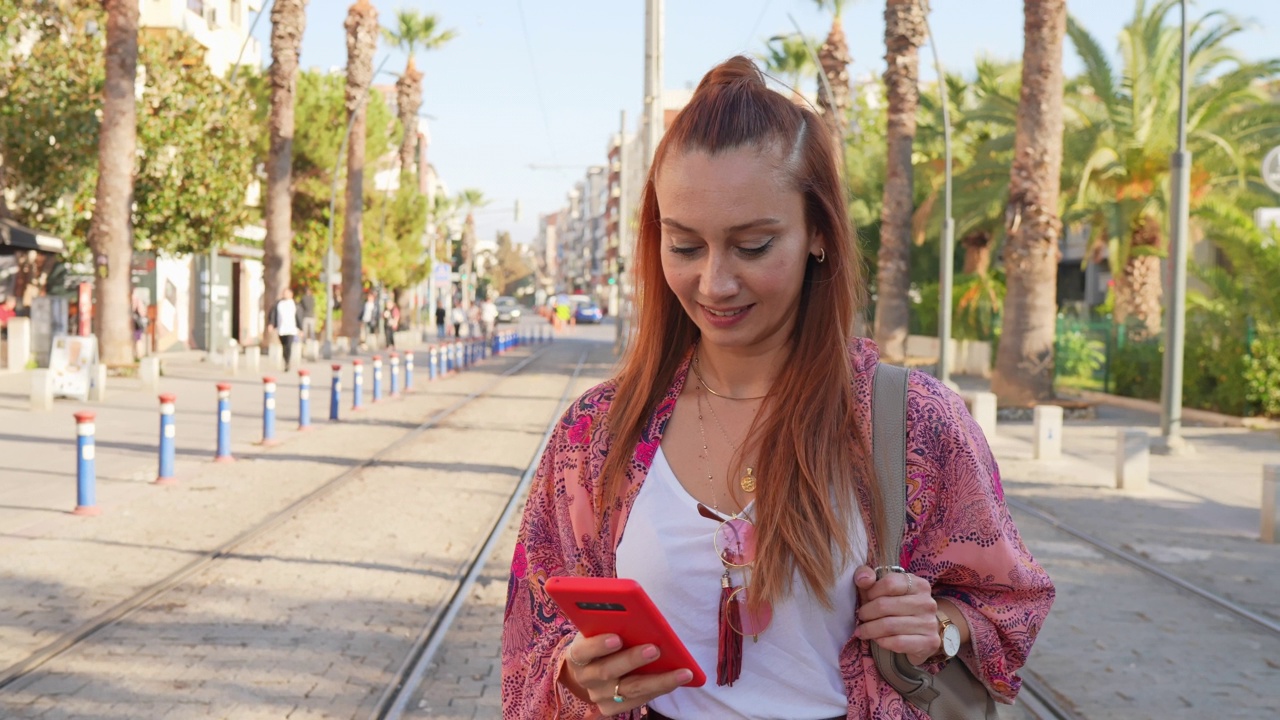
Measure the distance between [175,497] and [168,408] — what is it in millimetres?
1072

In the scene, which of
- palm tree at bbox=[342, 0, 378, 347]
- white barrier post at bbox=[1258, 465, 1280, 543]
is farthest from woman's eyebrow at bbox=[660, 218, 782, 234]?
palm tree at bbox=[342, 0, 378, 347]

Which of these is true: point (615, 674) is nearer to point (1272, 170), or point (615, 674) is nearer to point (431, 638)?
point (431, 638)

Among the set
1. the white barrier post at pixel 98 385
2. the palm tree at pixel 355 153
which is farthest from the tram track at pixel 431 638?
the palm tree at pixel 355 153

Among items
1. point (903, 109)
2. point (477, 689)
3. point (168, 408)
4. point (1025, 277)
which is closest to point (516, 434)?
point (168, 408)

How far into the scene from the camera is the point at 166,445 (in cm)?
1295

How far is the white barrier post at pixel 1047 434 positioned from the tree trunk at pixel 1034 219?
5.04 metres

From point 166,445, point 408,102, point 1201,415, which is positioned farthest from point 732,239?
point 408,102

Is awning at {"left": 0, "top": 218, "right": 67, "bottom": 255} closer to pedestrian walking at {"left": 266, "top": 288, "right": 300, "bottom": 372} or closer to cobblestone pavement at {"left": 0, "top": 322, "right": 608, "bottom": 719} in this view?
pedestrian walking at {"left": 266, "top": 288, "right": 300, "bottom": 372}

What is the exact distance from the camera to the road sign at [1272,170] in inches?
496

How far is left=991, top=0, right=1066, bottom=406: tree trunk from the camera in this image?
21.2m

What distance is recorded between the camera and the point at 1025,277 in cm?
2214

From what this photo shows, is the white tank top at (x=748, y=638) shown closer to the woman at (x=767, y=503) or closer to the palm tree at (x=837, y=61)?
the woman at (x=767, y=503)

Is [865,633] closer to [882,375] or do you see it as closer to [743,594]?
[743,594]

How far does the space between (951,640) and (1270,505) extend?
9.89 meters
